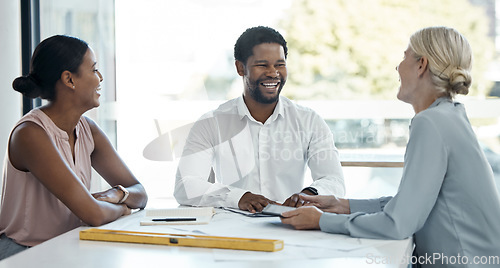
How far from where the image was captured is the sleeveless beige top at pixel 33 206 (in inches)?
77.8

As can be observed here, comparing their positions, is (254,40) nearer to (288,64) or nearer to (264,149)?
(264,149)

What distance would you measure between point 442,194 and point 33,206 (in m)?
1.41

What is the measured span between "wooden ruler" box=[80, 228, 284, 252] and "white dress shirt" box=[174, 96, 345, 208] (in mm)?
963

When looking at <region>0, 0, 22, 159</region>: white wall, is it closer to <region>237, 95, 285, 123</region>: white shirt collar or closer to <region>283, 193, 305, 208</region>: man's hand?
<region>237, 95, 285, 123</region>: white shirt collar

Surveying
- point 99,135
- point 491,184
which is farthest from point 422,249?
point 99,135

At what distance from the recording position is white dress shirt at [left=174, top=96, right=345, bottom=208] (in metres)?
2.51

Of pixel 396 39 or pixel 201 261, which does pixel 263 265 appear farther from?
pixel 396 39

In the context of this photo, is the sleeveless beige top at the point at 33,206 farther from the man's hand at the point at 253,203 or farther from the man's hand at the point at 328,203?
the man's hand at the point at 328,203

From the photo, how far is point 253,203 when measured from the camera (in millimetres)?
1987

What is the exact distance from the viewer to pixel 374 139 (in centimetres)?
401

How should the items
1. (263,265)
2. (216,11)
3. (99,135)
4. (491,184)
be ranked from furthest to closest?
(216,11), (99,135), (491,184), (263,265)

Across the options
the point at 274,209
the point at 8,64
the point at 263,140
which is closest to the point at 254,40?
the point at 263,140

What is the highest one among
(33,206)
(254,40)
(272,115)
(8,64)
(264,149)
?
(254,40)

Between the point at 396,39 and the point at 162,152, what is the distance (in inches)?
78.2
